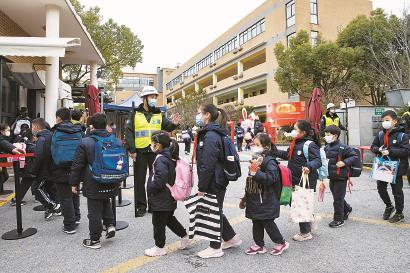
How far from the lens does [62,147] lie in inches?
186

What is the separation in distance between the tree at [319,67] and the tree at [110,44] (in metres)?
11.1

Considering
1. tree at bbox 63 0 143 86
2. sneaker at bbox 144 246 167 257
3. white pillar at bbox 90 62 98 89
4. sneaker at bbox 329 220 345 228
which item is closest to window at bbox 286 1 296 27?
tree at bbox 63 0 143 86

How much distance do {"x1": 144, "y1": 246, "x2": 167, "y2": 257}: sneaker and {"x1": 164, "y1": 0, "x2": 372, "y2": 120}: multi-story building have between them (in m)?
27.6

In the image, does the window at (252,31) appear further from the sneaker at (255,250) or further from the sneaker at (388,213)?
the sneaker at (255,250)

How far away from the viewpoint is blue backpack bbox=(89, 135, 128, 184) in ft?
13.2

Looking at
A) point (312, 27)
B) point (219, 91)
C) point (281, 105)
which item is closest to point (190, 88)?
point (219, 91)

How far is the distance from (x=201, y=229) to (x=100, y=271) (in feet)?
3.78

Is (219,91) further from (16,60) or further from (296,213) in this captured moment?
(296,213)

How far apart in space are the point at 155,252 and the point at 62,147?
2.04 meters

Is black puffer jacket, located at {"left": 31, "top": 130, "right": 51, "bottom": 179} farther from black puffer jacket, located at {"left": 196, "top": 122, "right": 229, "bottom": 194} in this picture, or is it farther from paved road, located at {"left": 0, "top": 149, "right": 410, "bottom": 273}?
black puffer jacket, located at {"left": 196, "top": 122, "right": 229, "bottom": 194}

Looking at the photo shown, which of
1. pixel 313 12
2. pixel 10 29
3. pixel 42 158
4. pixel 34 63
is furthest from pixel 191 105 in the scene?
pixel 42 158

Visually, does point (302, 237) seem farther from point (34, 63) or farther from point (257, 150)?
point (34, 63)

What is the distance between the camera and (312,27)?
29.9m

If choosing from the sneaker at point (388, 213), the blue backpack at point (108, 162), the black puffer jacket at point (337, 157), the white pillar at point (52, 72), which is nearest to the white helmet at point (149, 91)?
the blue backpack at point (108, 162)
